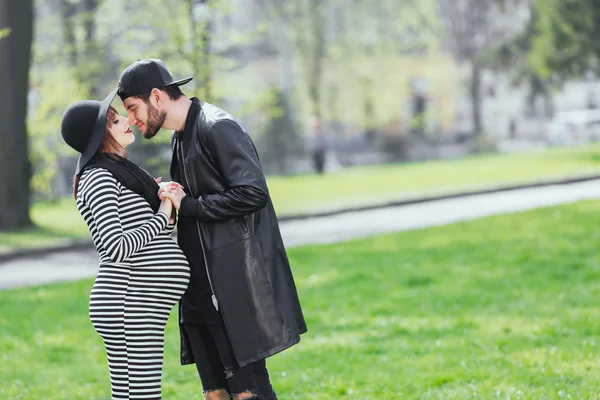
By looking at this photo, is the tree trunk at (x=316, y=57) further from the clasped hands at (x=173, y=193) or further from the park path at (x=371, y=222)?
the clasped hands at (x=173, y=193)

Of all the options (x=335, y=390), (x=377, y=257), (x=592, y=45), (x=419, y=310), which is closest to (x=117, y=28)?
(x=592, y=45)

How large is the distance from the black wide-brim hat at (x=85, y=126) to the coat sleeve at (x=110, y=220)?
11cm

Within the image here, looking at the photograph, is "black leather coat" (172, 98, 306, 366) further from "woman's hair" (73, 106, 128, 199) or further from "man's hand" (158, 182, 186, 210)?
"woman's hair" (73, 106, 128, 199)

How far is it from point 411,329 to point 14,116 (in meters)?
12.5

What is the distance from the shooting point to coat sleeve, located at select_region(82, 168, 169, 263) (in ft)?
14.5

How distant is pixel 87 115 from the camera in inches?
179

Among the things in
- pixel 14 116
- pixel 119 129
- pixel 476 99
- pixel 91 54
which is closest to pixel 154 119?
pixel 119 129

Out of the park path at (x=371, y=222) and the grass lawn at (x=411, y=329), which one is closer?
the grass lawn at (x=411, y=329)

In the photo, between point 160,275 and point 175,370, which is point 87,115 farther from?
point 175,370

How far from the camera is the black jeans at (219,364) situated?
A: 4691mm

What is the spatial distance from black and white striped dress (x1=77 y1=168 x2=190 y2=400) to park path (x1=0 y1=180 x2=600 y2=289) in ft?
29.2

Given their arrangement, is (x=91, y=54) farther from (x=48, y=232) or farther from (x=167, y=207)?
(x=167, y=207)

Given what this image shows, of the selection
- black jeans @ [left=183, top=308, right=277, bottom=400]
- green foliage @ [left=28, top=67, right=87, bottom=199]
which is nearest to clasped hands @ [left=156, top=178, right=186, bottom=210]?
black jeans @ [left=183, top=308, right=277, bottom=400]

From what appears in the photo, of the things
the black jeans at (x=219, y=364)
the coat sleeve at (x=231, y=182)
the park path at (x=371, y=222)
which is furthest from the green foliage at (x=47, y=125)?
the coat sleeve at (x=231, y=182)
